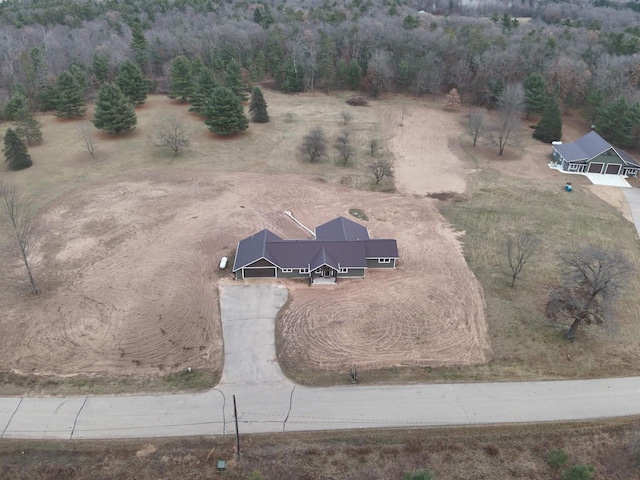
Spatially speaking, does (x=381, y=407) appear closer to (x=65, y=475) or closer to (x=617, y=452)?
(x=617, y=452)

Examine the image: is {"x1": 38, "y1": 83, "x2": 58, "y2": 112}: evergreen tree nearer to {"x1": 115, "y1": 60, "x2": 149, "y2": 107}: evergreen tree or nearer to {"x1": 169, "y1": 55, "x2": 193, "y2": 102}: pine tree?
{"x1": 115, "y1": 60, "x2": 149, "y2": 107}: evergreen tree

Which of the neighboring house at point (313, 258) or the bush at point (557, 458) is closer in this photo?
the bush at point (557, 458)

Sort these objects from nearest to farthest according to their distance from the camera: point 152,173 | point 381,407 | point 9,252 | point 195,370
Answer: point 381,407 → point 195,370 → point 9,252 → point 152,173

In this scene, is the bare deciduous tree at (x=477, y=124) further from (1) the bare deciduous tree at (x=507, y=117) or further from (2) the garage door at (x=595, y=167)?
(2) the garage door at (x=595, y=167)

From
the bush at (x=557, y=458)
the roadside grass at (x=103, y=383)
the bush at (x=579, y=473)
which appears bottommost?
the roadside grass at (x=103, y=383)

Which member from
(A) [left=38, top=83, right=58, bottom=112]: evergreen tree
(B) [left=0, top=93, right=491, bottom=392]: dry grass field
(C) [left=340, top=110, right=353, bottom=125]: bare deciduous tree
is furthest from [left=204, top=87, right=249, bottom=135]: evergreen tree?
Answer: (A) [left=38, top=83, right=58, bottom=112]: evergreen tree

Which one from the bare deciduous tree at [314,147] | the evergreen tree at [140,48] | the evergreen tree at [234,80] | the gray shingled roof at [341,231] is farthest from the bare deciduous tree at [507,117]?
the evergreen tree at [140,48]

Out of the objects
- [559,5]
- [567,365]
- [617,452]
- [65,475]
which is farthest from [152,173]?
[559,5]
